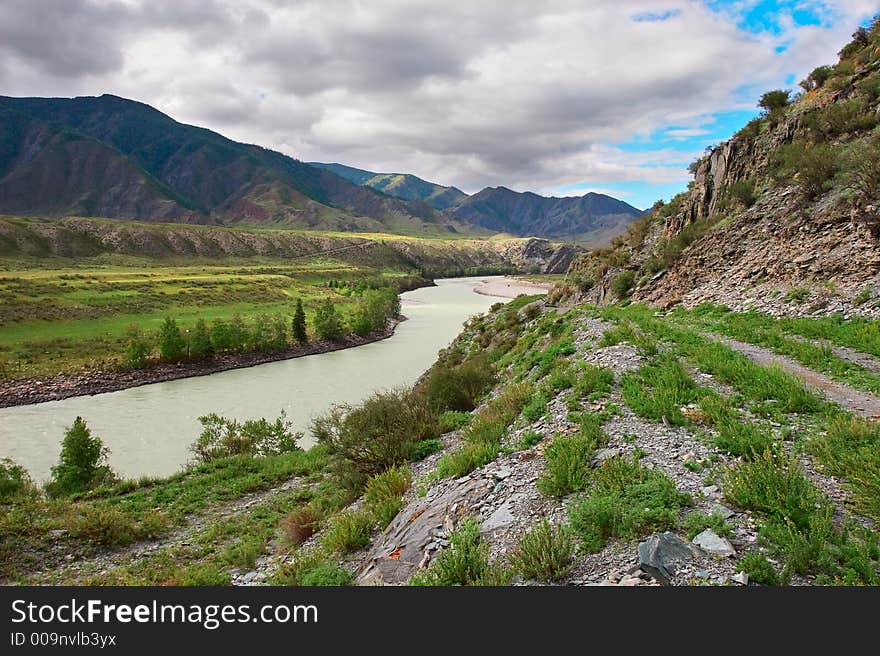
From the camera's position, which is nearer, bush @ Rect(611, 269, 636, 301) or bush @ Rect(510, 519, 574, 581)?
bush @ Rect(510, 519, 574, 581)

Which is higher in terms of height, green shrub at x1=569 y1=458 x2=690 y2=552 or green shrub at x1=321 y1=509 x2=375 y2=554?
green shrub at x1=569 y1=458 x2=690 y2=552

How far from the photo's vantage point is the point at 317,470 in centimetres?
2116

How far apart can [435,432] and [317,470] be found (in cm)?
898

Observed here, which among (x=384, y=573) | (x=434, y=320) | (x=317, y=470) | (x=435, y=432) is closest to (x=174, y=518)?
(x=317, y=470)

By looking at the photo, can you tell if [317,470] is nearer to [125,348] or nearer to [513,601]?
[513,601]

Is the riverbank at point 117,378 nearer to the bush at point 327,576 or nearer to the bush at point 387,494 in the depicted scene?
the bush at point 387,494

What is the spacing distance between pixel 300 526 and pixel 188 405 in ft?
113

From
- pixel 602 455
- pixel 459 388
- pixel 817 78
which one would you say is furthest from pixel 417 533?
pixel 817 78

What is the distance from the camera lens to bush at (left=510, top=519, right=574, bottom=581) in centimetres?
523

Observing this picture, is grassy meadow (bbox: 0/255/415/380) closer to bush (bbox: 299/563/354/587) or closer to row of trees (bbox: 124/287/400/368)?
row of trees (bbox: 124/287/400/368)

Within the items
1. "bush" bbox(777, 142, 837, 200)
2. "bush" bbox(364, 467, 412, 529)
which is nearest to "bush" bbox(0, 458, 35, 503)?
"bush" bbox(364, 467, 412, 529)

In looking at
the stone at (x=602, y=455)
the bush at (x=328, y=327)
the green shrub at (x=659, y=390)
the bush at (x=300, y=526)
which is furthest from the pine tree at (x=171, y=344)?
the stone at (x=602, y=455)

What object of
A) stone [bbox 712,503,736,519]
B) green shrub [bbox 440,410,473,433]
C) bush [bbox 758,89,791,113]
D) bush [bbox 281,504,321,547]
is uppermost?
bush [bbox 758,89,791,113]

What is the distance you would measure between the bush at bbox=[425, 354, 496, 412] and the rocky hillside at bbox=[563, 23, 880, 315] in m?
11.2
